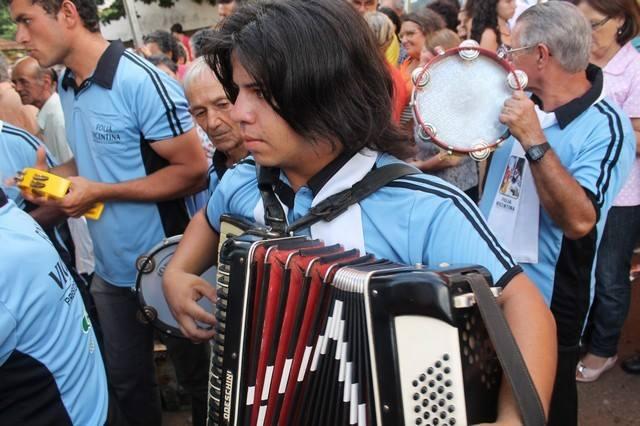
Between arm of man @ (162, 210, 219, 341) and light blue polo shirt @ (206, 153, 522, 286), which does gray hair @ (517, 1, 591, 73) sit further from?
arm of man @ (162, 210, 219, 341)

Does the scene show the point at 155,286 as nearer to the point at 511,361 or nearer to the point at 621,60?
the point at 511,361

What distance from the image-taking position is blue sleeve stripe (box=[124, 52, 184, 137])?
8.04 ft

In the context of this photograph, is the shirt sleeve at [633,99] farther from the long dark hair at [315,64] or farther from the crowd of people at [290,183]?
the long dark hair at [315,64]

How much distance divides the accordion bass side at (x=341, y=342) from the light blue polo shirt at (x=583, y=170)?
115cm

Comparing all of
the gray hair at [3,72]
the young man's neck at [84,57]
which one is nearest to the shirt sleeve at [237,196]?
the young man's neck at [84,57]

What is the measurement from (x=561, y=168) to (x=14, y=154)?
7.99ft

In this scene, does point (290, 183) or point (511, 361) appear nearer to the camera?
point (511, 361)

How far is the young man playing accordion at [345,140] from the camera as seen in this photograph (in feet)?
A: 3.99

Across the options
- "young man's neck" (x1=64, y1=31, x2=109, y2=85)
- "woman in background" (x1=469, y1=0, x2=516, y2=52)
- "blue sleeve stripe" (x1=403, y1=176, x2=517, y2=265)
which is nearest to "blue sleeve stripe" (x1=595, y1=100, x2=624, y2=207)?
"blue sleeve stripe" (x1=403, y1=176, x2=517, y2=265)

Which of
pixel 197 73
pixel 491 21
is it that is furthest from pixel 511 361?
pixel 491 21

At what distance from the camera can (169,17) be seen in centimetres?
1794

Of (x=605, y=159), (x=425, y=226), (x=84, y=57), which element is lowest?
(x=605, y=159)

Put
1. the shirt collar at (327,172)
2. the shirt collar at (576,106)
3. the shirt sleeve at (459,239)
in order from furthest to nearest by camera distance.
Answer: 1. the shirt collar at (576,106)
2. the shirt collar at (327,172)
3. the shirt sleeve at (459,239)

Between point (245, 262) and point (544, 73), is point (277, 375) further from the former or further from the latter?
point (544, 73)
